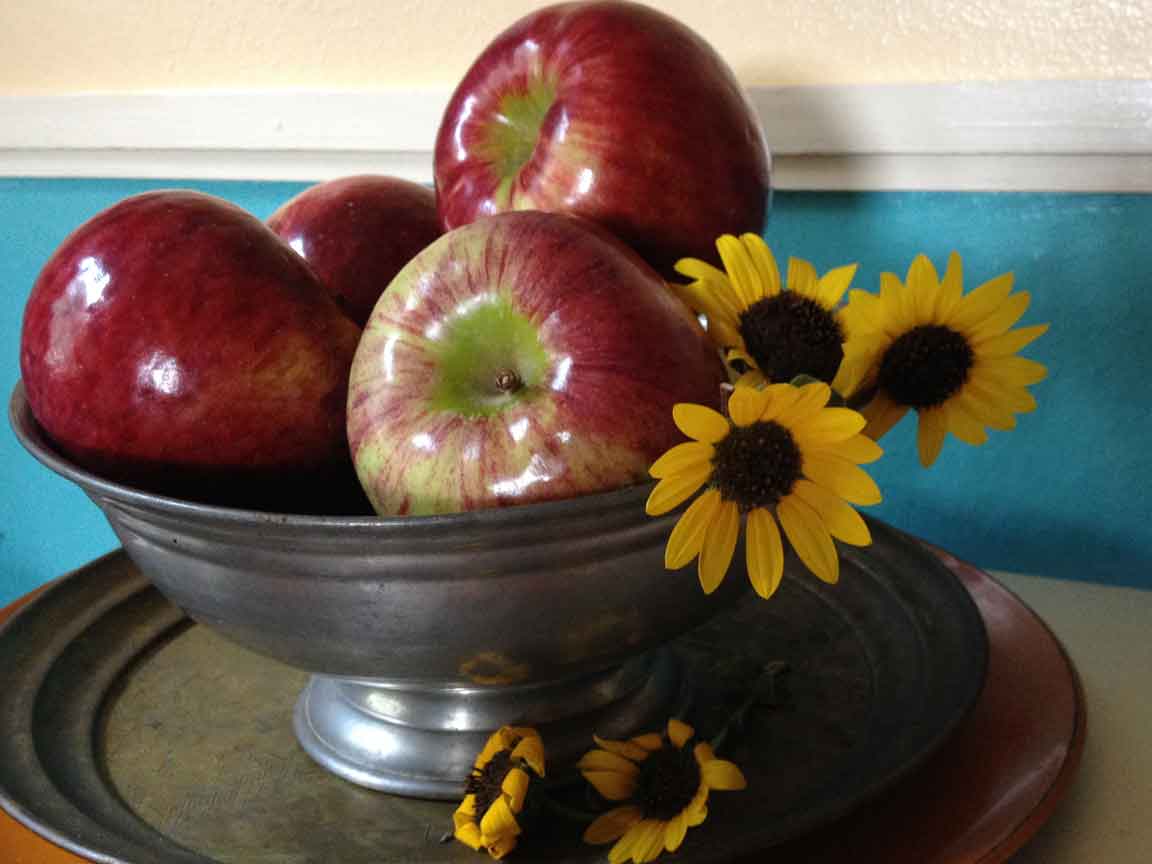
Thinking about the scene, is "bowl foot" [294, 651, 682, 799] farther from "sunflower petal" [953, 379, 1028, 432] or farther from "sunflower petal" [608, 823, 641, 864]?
"sunflower petal" [953, 379, 1028, 432]

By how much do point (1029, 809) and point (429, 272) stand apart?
30 cm

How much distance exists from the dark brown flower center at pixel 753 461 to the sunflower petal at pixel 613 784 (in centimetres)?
11

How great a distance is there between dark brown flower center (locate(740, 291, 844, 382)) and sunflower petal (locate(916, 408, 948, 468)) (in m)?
0.05

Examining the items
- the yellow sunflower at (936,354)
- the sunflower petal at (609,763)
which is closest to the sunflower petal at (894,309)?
the yellow sunflower at (936,354)

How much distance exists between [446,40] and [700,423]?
558 millimetres

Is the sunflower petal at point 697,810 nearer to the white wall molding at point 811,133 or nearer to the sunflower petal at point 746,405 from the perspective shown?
the sunflower petal at point 746,405

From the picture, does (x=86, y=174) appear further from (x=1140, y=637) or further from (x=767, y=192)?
(x=1140, y=637)

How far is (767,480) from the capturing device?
0.42 meters

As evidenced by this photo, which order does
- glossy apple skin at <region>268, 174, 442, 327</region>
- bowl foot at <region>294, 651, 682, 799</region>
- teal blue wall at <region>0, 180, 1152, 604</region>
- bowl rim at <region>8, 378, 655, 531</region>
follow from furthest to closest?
teal blue wall at <region>0, 180, 1152, 604</region>, glossy apple skin at <region>268, 174, 442, 327</region>, bowl foot at <region>294, 651, 682, 799</region>, bowl rim at <region>8, 378, 655, 531</region>

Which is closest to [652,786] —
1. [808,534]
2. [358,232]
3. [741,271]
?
[808,534]

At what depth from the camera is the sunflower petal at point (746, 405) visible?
0.41 m

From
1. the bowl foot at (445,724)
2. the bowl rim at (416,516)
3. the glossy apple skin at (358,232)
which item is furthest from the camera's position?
the glossy apple skin at (358,232)

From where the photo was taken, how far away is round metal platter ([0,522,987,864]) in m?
0.45

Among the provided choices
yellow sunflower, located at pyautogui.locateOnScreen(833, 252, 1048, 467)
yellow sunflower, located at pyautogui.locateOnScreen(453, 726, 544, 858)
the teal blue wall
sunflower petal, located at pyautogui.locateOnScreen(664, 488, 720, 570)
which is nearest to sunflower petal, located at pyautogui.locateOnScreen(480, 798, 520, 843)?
yellow sunflower, located at pyautogui.locateOnScreen(453, 726, 544, 858)
